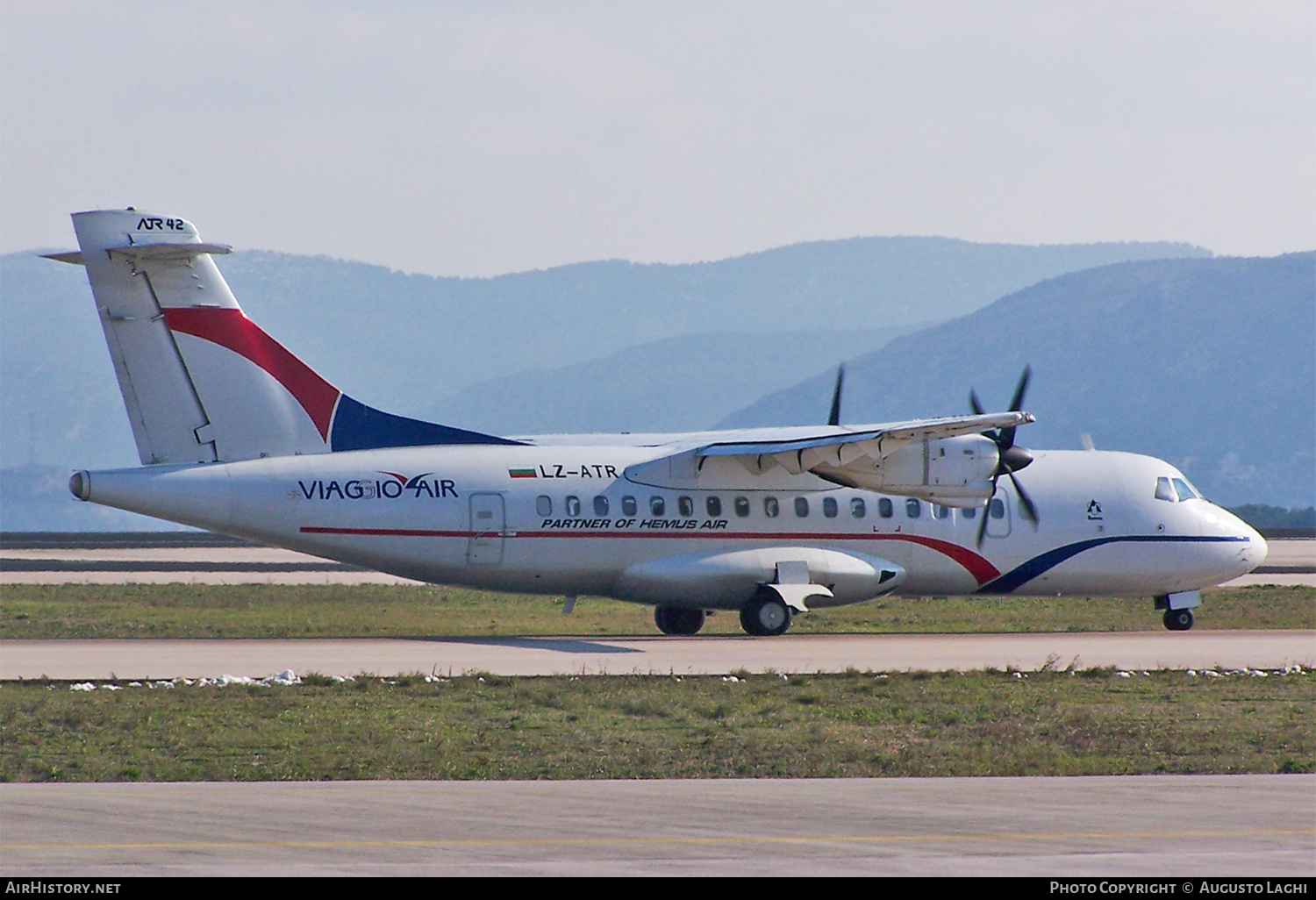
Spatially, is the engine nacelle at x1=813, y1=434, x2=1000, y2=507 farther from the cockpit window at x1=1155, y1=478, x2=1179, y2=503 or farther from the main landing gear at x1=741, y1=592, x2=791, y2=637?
the cockpit window at x1=1155, y1=478, x2=1179, y2=503

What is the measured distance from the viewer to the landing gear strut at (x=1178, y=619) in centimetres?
3509

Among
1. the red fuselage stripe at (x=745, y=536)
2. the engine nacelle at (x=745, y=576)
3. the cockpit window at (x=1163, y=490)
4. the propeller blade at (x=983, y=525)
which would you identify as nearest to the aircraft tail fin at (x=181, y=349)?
the red fuselage stripe at (x=745, y=536)

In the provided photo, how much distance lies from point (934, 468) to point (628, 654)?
24.0 feet

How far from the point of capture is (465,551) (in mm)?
30094

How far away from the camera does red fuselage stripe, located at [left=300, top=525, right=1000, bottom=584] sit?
96.2 ft

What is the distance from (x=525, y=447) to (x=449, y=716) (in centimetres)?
1084

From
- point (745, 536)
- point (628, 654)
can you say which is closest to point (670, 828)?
point (628, 654)

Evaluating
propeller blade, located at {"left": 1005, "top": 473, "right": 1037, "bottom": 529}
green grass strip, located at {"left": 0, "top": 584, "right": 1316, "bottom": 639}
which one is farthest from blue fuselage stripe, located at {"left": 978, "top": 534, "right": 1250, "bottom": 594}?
green grass strip, located at {"left": 0, "top": 584, "right": 1316, "bottom": 639}

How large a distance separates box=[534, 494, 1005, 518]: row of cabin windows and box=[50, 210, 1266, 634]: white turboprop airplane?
38mm

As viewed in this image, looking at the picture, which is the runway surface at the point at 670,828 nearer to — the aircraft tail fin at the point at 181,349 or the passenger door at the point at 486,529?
the aircraft tail fin at the point at 181,349

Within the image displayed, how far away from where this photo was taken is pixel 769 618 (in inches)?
1253

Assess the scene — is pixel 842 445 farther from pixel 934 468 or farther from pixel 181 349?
pixel 181 349
